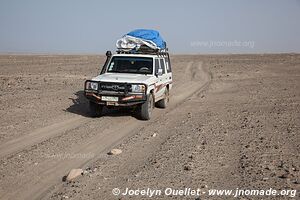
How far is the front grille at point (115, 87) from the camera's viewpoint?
31.4ft

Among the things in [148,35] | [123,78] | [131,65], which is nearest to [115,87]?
[123,78]

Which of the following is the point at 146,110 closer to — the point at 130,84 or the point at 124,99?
the point at 124,99

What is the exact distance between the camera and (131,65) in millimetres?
11031

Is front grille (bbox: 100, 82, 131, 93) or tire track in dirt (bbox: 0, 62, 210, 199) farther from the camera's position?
front grille (bbox: 100, 82, 131, 93)

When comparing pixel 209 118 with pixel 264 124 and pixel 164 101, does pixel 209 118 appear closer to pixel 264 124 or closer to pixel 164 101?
pixel 264 124

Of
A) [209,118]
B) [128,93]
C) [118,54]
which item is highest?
[118,54]

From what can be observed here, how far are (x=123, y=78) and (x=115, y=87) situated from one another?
0.39 metres

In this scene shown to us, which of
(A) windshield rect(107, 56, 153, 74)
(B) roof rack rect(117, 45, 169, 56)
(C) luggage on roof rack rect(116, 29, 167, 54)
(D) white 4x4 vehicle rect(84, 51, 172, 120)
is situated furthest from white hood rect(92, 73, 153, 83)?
(C) luggage on roof rack rect(116, 29, 167, 54)

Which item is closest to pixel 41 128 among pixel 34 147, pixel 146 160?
pixel 34 147

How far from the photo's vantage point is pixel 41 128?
8.79m

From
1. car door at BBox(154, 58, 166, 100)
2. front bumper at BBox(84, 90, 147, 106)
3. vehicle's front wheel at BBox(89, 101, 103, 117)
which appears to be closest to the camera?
front bumper at BBox(84, 90, 147, 106)

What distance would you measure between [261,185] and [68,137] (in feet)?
14.6

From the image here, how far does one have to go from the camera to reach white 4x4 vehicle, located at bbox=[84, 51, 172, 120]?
9.60 m

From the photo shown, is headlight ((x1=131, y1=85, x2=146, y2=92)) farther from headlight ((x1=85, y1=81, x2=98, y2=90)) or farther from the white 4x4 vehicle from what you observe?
headlight ((x1=85, y1=81, x2=98, y2=90))
